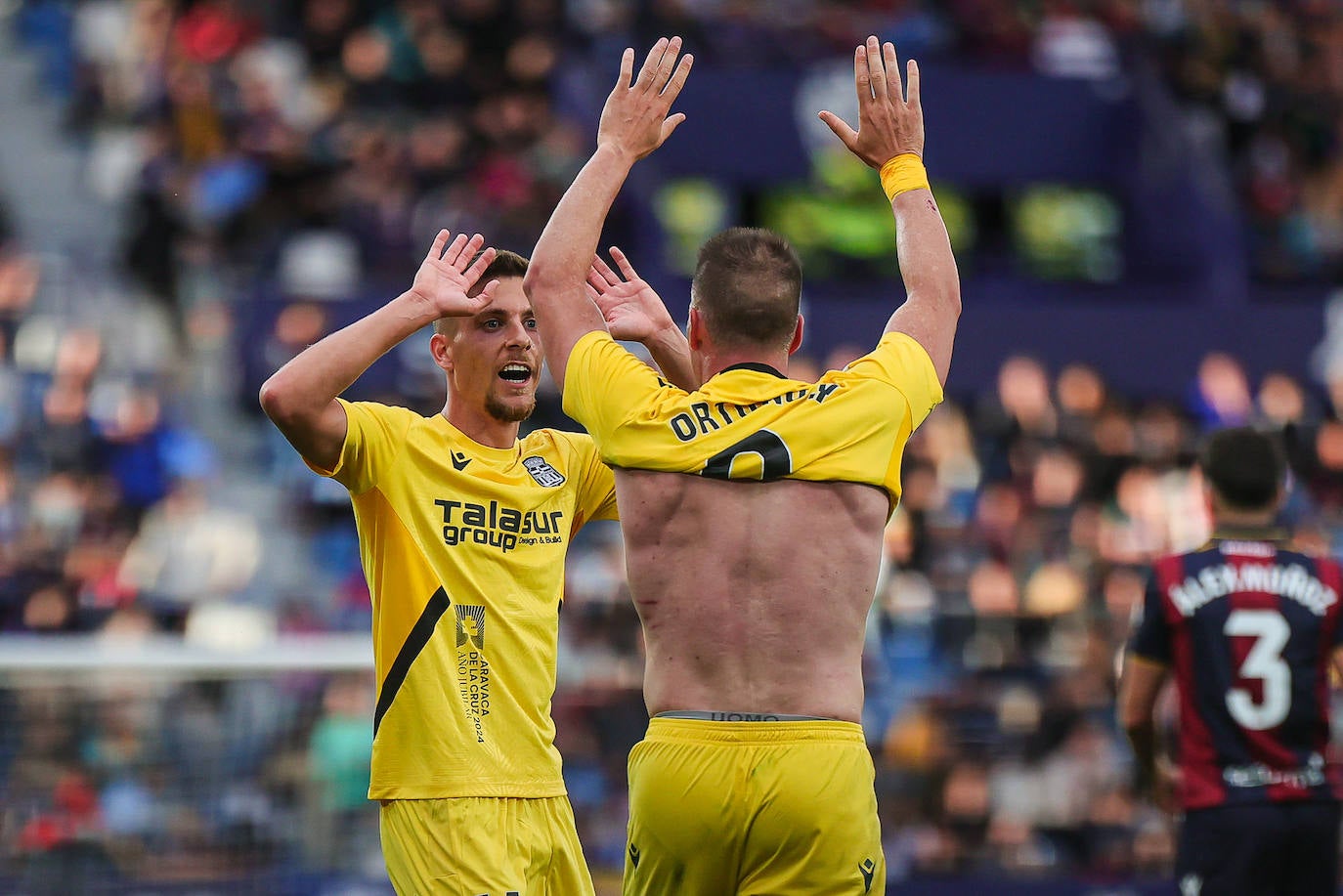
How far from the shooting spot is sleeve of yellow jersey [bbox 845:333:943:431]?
16.9 feet

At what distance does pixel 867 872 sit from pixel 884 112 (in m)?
2.21

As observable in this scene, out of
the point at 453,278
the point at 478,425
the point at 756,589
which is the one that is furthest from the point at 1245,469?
the point at 453,278

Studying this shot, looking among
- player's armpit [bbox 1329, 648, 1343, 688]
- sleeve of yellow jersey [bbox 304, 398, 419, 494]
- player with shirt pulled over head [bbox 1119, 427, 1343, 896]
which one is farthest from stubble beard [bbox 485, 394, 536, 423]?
player's armpit [bbox 1329, 648, 1343, 688]

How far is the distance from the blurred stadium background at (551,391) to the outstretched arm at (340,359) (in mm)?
4220

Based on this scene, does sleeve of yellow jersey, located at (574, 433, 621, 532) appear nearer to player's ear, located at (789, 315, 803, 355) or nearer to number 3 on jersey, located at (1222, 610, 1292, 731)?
player's ear, located at (789, 315, 803, 355)

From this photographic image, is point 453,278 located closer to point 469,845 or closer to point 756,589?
point 756,589

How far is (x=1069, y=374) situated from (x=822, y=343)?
2273mm

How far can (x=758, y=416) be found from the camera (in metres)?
5.05

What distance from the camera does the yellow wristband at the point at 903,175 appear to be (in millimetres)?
5523

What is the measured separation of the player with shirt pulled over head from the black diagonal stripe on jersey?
109 inches

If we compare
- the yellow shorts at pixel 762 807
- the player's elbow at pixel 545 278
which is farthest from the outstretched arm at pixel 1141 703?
the player's elbow at pixel 545 278

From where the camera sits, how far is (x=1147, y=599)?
707 cm

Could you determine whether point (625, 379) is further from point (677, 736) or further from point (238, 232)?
point (238, 232)

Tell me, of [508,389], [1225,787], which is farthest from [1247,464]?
[508,389]
